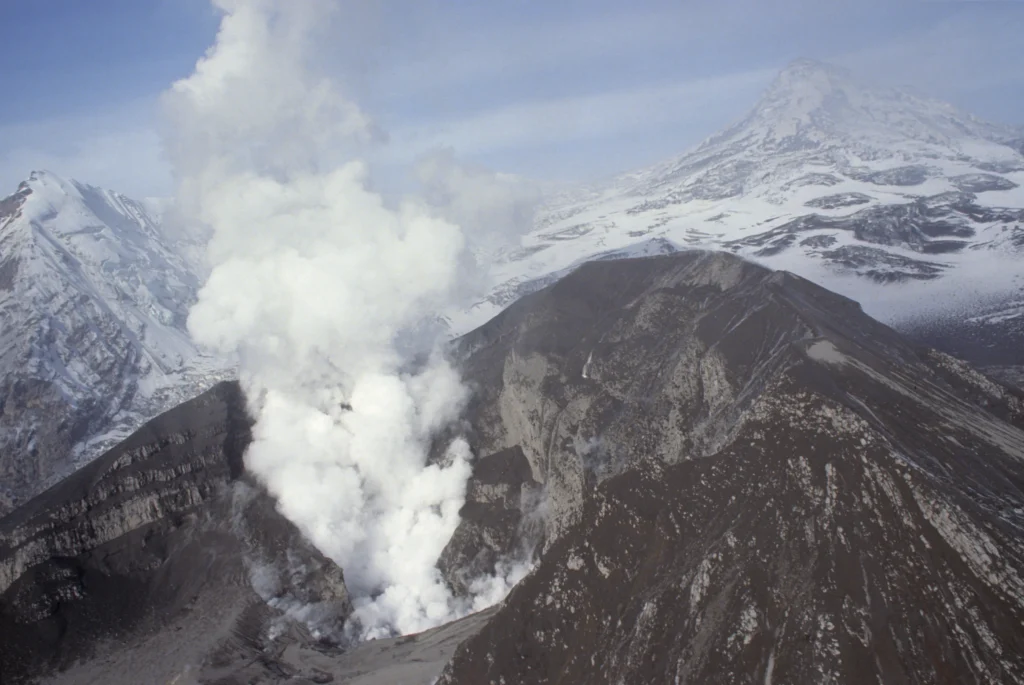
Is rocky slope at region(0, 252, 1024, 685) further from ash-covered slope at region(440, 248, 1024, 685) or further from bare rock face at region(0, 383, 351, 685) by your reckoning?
bare rock face at region(0, 383, 351, 685)

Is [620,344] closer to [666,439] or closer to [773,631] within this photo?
[666,439]

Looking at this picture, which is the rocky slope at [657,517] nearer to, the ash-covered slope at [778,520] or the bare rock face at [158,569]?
the ash-covered slope at [778,520]

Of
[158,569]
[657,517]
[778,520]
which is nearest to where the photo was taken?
[778,520]

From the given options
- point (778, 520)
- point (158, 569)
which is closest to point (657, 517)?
point (778, 520)

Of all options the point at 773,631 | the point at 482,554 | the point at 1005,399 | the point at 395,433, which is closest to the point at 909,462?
the point at 773,631

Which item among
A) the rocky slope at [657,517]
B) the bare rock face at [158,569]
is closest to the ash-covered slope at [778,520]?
the rocky slope at [657,517]

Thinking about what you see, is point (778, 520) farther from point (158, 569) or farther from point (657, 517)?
point (158, 569)

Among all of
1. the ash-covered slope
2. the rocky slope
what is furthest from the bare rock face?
the ash-covered slope
